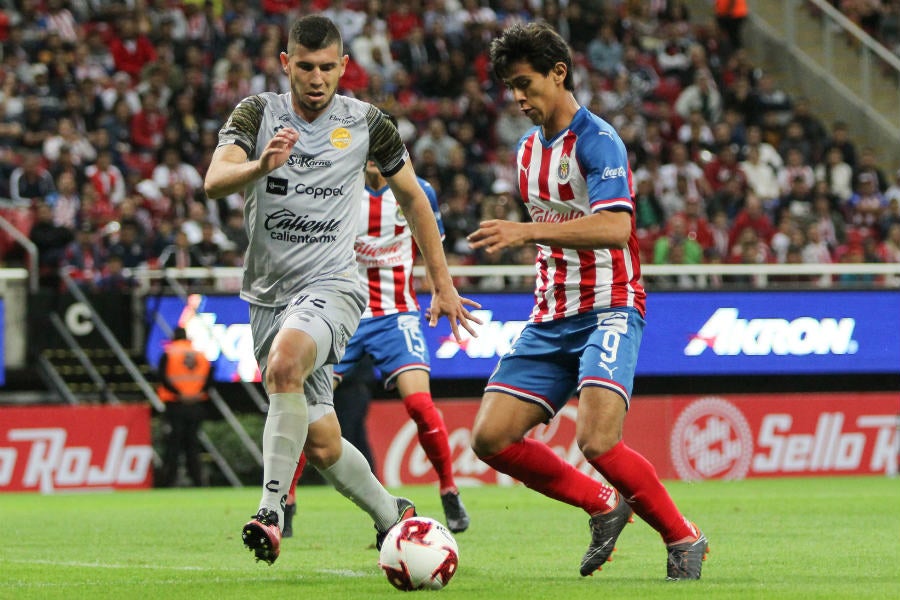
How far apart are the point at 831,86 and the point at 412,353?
18952mm

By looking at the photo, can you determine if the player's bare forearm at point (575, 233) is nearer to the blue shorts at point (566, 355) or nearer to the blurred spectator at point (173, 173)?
the blue shorts at point (566, 355)

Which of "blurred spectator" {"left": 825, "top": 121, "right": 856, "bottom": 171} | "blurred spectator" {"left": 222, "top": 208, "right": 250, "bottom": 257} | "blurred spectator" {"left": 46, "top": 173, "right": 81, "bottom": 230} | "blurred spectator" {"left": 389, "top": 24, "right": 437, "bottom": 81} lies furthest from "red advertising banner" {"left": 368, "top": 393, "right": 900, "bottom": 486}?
"blurred spectator" {"left": 389, "top": 24, "right": 437, "bottom": 81}

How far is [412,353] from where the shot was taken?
35.2 ft

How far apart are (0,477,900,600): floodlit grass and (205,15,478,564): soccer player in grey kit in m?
0.70

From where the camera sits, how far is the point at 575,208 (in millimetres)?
7332

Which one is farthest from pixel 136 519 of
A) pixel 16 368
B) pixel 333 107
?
pixel 16 368

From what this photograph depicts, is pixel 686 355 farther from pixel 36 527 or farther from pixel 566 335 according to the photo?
pixel 566 335

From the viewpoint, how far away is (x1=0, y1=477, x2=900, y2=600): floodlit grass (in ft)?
22.5

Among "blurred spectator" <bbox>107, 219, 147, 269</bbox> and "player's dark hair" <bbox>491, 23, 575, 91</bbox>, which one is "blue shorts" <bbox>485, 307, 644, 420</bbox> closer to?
"player's dark hair" <bbox>491, 23, 575, 91</bbox>

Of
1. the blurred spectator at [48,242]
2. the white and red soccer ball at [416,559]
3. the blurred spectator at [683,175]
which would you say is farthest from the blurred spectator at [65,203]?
the white and red soccer ball at [416,559]

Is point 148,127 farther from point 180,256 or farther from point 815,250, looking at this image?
point 815,250

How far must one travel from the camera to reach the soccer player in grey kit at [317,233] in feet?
23.8

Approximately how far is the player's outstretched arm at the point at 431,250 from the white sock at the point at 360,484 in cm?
73

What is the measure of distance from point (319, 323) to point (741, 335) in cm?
1362
